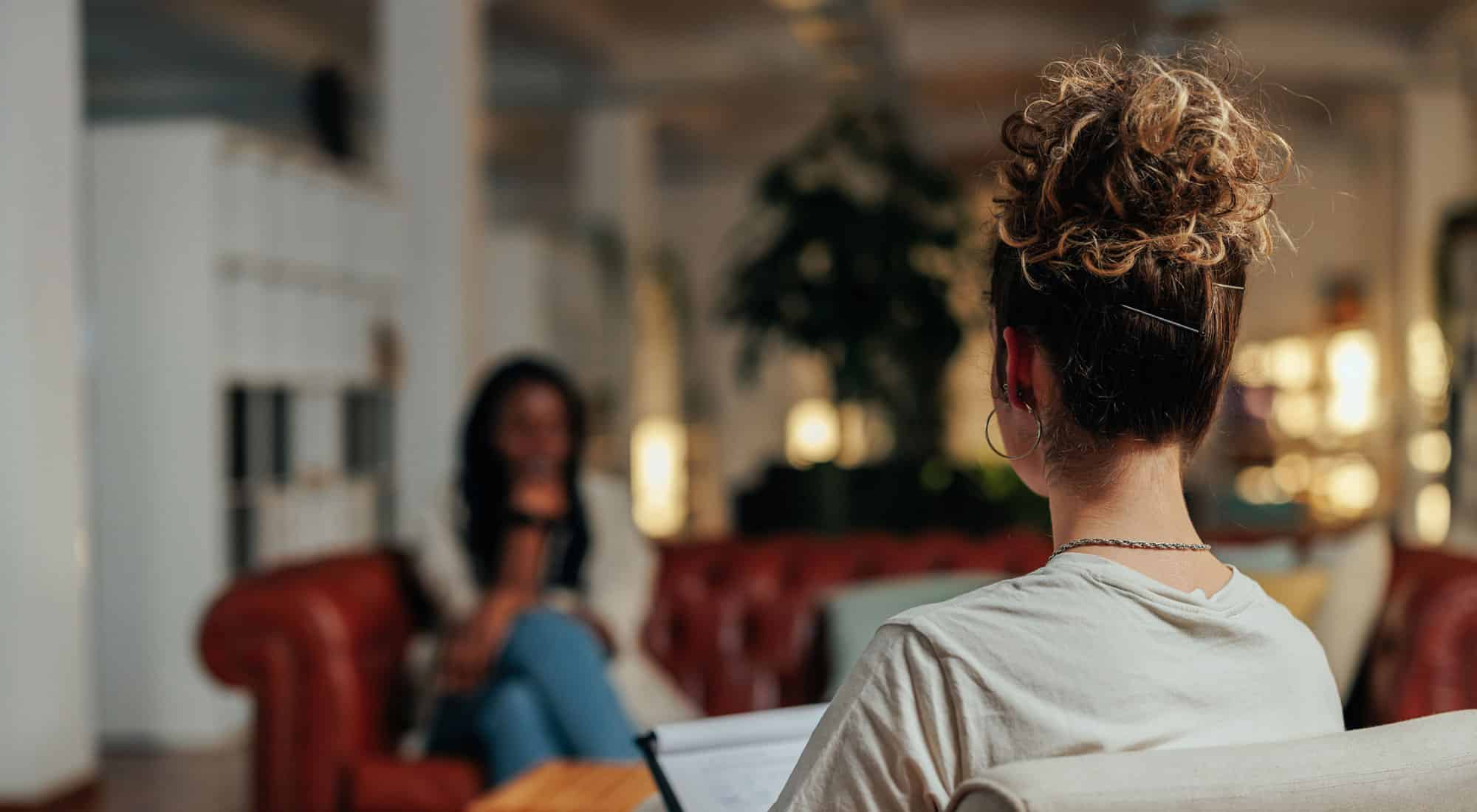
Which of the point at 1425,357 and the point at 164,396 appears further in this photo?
the point at 1425,357

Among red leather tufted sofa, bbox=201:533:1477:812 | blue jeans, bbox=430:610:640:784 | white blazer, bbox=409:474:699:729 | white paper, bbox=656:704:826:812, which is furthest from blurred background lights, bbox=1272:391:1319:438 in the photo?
white paper, bbox=656:704:826:812

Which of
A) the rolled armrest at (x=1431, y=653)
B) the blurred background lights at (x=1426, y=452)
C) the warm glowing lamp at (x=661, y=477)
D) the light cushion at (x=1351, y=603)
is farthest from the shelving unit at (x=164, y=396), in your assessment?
the blurred background lights at (x=1426, y=452)

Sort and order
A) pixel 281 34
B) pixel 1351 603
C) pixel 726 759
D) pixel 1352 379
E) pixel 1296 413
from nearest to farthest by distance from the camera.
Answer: pixel 726 759 < pixel 1351 603 < pixel 281 34 < pixel 1352 379 < pixel 1296 413

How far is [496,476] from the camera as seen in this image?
3.36 metres

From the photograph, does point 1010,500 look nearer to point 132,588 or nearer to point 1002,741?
point 132,588

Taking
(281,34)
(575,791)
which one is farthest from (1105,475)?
(281,34)

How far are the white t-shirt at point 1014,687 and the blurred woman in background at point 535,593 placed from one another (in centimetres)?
184

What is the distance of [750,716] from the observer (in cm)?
144

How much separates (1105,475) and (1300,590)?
2.15m

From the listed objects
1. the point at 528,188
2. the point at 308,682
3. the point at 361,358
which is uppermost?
the point at 528,188

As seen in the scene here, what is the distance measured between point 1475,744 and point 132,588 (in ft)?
16.8

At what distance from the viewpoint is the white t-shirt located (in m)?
0.91

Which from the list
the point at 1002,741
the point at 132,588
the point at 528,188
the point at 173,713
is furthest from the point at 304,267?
the point at 528,188

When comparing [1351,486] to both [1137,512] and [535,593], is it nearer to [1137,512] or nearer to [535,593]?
[535,593]
